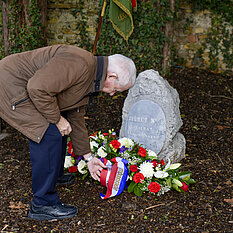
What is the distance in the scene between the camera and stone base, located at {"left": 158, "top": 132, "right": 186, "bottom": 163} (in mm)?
3678

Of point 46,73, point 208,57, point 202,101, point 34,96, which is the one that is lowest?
point 202,101

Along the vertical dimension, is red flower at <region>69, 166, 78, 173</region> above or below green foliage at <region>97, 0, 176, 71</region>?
below

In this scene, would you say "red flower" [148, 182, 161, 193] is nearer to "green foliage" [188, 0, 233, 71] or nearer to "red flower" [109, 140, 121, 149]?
"red flower" [109, 140, 121, 149]

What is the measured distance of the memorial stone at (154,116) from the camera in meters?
3.60

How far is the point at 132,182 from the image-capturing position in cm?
319

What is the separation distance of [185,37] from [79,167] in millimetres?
4410

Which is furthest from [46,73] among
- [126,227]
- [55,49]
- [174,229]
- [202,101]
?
[202,101]

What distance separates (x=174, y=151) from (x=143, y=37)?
8.63ft

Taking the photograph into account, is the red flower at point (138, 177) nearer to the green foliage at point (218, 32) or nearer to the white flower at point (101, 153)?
the white flower at point (101, 153)

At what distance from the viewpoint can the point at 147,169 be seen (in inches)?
124

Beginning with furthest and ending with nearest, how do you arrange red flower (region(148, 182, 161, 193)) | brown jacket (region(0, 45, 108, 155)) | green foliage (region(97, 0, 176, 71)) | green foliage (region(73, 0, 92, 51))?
green foliage (region(73, 0, 92, 51)) < green foliage (region(97, 0, 176, 71)) < red flower (region(148, 182, 161, 193)) < brown jacket (region(0, 45, 108, 155))

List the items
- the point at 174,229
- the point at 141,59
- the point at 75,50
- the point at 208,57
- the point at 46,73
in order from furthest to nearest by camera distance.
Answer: the point at 208,57 → the point at 141,59 → the point at 174,229 → the point at 75,50 → the point at 46,73

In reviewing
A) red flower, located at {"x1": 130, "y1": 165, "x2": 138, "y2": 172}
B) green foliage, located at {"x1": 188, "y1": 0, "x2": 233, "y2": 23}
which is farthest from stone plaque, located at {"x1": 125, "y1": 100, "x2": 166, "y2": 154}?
green foliage, located at {"x1": 188, "y1": 0, "x2": 233, "y2": 23}

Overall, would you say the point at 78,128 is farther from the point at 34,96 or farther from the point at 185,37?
the point at 185,37
